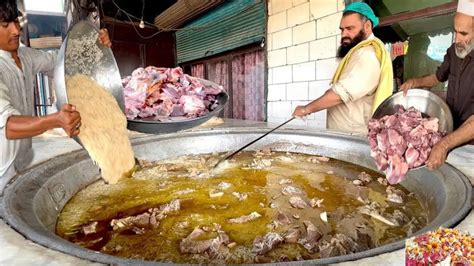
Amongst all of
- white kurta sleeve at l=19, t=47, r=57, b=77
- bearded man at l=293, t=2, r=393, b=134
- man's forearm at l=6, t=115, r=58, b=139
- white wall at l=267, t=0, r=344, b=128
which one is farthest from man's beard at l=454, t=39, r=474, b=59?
white kurta sleeve at l=19, t=47, r=57, b=77

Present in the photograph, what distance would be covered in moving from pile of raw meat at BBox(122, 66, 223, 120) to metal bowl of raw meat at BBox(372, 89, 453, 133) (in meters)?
1.50

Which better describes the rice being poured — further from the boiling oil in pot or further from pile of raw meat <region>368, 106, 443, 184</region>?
pile of raw meat <region>368, 106, 443, 184</region>

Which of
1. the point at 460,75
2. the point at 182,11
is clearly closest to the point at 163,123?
the point at 460,75

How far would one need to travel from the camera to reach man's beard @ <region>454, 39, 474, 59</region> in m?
2.56

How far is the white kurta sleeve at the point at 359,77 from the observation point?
10.8 ft

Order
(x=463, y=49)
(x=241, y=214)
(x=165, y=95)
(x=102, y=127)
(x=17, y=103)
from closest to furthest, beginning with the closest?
(x=241, y=214) → (x=17, y=103) → (x=102, y=127) → (x=463, y=49) → (x=165, y=95)

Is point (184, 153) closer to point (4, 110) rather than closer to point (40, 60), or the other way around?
point (40, 60)

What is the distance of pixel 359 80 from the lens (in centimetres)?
329


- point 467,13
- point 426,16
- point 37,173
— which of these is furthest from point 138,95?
point 426,16

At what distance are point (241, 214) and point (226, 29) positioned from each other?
668 cm

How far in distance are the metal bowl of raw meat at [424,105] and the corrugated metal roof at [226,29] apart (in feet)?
14.9

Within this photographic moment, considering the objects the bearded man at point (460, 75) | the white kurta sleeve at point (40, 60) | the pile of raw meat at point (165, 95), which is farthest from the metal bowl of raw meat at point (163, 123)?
the bearded man at point (460, 75)

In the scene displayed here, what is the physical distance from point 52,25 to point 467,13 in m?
11.3

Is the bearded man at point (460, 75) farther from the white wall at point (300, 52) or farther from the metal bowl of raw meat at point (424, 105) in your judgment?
the white wall at point (300, 52)
